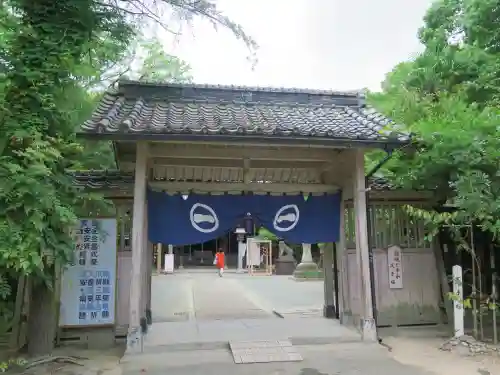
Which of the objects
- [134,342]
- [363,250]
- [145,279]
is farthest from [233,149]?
[134,342]

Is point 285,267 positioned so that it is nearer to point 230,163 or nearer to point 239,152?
point 230,163

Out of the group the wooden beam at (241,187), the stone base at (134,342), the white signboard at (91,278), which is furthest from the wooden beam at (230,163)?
the stone base at (134,342)

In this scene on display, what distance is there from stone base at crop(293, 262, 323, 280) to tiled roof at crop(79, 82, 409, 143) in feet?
50.9

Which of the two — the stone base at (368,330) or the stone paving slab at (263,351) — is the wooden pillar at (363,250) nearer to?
the stone base at (368,330)

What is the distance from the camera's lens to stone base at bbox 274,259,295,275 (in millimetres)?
Answer: 30844

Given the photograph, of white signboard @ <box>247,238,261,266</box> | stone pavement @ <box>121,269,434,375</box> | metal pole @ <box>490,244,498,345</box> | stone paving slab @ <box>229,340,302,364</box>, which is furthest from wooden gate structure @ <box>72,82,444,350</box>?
white signboard @ <box>247,238,261,266</box>

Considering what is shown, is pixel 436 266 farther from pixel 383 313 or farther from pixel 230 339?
pixel 230 339

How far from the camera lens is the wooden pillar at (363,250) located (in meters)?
7.95

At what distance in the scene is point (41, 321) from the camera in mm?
7039

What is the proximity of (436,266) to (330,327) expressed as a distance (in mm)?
2609

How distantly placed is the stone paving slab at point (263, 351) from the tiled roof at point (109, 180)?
11.9ft

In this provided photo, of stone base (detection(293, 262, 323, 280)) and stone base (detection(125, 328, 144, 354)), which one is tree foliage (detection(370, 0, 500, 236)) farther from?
stone base (detection(293, 262, 323, 280))

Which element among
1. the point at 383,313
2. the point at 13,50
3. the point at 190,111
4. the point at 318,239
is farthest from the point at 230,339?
the point at 13,50

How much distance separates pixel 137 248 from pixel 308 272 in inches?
Result: 711
